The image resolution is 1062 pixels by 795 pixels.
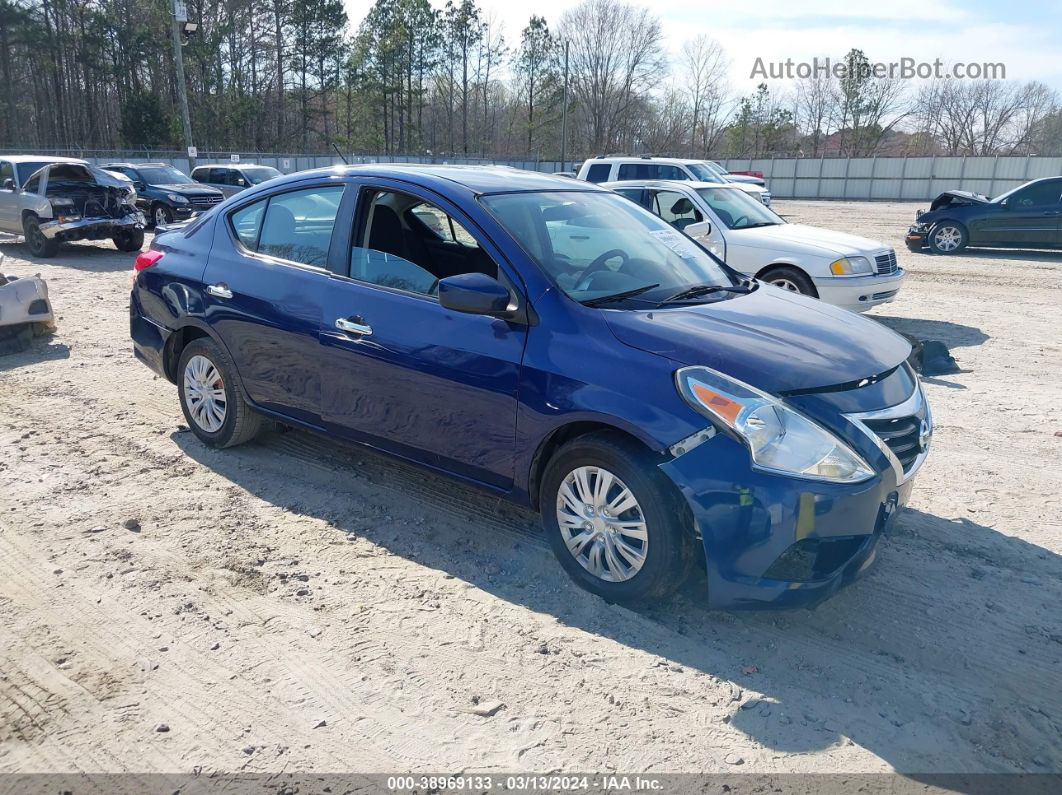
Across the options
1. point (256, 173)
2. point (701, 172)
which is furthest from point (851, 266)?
point (256, 173)

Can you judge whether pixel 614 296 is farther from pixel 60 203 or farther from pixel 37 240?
pixel 37 240

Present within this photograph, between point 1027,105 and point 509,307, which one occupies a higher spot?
point 1027,105

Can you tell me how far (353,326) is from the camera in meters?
4.21

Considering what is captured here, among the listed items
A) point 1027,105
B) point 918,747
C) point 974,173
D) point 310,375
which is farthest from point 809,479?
point 1027,105

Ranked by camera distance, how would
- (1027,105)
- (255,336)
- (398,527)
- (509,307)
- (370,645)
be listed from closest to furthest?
(370,645), (509,307), (398,527), (255,336), (1027,105)

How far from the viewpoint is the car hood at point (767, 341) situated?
3.28 meters

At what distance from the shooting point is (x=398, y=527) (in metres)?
4.32

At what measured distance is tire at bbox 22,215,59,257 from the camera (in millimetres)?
14906

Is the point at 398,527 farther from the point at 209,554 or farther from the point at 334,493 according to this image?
the point at 209,554

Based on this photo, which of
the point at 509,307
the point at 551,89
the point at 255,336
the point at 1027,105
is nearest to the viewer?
the point at 509,307

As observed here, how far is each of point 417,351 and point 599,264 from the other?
1014mm

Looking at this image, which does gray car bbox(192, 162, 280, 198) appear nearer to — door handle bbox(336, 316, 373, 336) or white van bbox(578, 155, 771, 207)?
white van bbox(578, 155, 771, 207)

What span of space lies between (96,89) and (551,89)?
36.1 m

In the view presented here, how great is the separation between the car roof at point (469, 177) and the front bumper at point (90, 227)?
12276 millimetres
